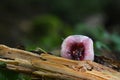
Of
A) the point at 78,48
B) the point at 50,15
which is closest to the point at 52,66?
the point at 78,48

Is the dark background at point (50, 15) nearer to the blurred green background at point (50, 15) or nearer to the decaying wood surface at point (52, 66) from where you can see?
the blurred green background at point (50, 15)

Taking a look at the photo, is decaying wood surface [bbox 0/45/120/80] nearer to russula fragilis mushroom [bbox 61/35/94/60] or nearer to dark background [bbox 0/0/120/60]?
russula fragilis mushroom [bbox 61/35/94/60]

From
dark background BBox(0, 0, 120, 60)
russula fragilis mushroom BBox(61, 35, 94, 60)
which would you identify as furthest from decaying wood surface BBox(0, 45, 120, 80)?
dark background BBox(0, 0, 120, 60)

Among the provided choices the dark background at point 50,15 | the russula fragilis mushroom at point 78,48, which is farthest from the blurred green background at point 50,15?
the russula fragilis mushroom at point 78,48

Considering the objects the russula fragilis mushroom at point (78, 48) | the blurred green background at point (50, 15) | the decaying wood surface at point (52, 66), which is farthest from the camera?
the blurred green background at point (50, 15)

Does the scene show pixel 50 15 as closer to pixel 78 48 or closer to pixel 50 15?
pixel 50 15

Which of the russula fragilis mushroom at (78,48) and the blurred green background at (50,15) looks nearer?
the russula fragilis mushroom at (78,48)
